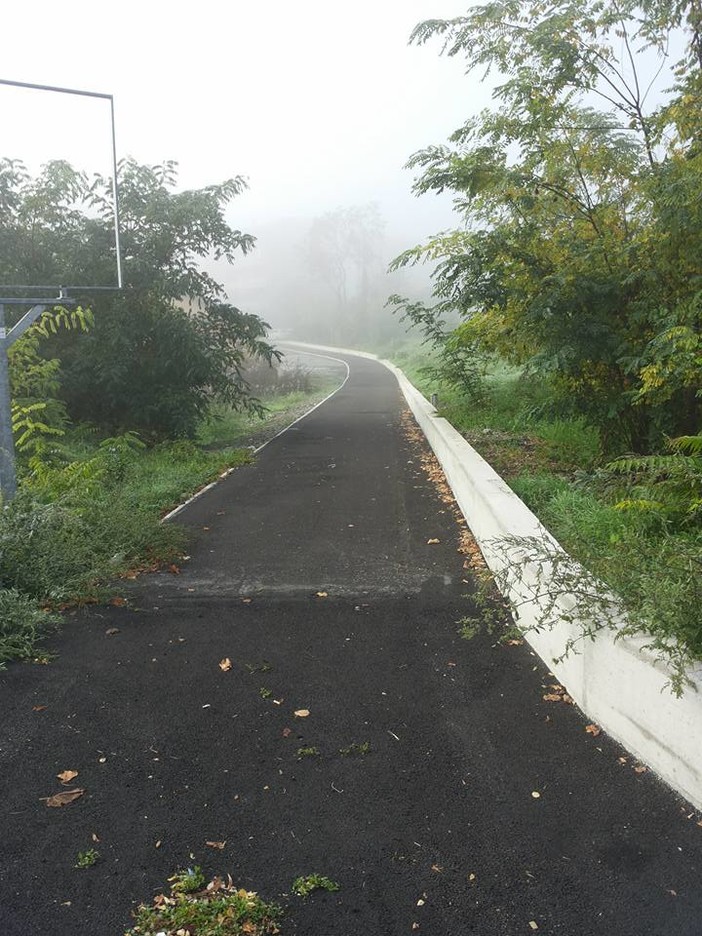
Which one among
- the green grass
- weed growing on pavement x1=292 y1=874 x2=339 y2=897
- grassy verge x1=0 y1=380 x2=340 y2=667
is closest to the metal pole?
grassy verge x1=0 y1=380 x2=340 y2=667

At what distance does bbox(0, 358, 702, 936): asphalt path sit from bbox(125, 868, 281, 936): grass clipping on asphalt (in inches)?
2.4

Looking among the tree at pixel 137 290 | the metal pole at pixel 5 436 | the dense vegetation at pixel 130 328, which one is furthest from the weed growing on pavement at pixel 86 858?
the tree at pixel 137 290

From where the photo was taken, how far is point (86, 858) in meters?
2.72

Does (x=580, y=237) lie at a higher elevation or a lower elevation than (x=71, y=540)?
higher

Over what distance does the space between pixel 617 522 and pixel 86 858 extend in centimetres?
428

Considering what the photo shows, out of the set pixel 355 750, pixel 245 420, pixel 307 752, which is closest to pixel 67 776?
pixel 307 752

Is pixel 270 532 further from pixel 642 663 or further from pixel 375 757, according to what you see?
pixel 642 663

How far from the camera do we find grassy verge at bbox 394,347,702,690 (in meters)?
3.10

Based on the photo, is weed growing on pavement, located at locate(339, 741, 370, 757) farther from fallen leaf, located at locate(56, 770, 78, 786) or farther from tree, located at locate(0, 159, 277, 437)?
tree, located at locate(0, 159, 277, 437)

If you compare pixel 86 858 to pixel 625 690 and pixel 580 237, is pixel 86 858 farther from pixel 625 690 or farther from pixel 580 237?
pixel 580 237

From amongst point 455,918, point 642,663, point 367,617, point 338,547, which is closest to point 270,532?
point 338,547

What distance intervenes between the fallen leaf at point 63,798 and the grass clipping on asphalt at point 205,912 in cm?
79

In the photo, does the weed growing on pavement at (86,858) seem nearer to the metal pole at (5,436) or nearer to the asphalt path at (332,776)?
the asphalt path at (332,776)

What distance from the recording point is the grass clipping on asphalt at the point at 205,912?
2.37 meters
